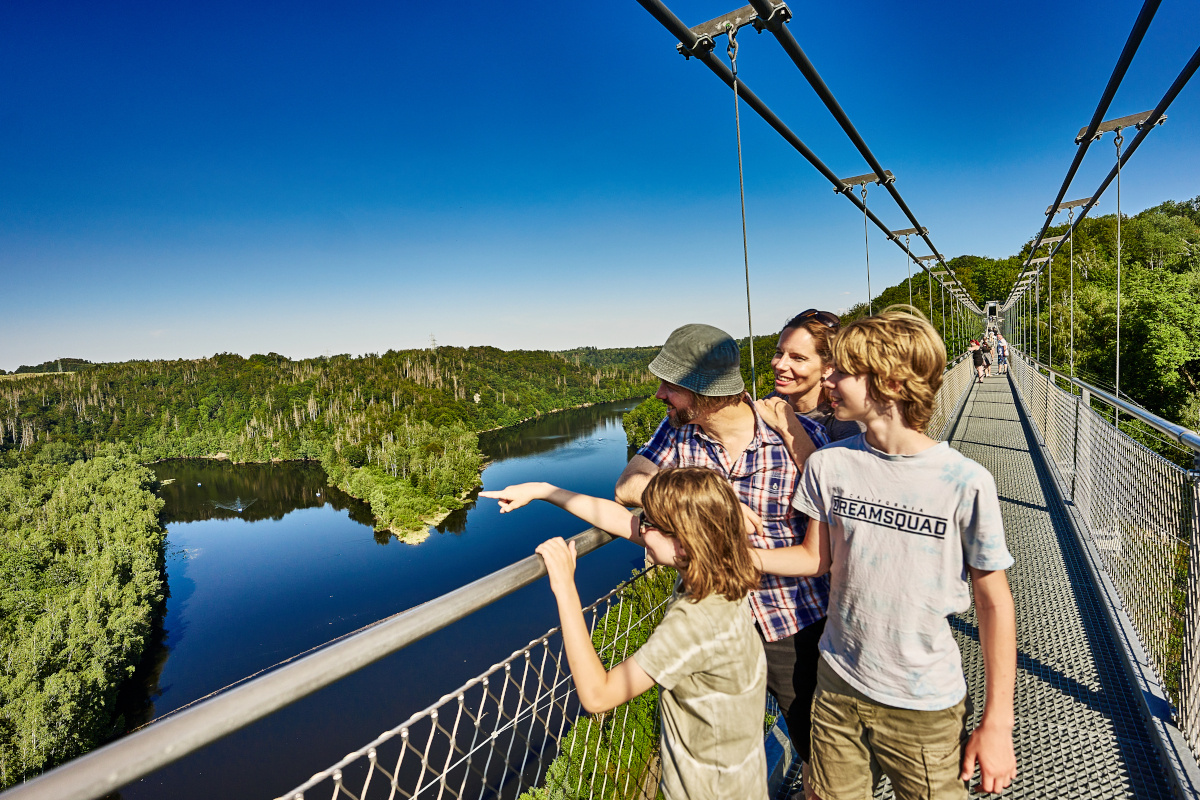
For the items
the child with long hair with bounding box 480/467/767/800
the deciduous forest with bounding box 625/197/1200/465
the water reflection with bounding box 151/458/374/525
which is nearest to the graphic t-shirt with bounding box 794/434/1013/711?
the child with long hair with bounding box 480/467/767/800

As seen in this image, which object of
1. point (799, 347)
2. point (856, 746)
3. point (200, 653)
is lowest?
point (200, 653)

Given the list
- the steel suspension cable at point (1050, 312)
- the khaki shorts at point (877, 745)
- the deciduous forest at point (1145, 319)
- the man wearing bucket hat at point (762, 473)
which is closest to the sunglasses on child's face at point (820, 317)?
the man wearing bucket hat at point (762, 473)

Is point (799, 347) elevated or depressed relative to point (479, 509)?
elevated

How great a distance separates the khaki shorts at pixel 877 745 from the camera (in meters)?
1.25

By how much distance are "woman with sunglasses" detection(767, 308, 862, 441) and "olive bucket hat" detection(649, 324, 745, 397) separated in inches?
8.7

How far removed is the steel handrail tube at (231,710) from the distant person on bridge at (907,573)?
741 mm

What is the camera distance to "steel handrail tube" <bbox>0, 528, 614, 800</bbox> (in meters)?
0.68

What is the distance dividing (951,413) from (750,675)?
747 cm

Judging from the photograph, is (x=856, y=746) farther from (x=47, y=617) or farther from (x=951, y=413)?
(x=47, y=617)

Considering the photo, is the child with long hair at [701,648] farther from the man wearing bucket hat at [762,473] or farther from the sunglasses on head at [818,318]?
the sunglasses on head at [818,318]

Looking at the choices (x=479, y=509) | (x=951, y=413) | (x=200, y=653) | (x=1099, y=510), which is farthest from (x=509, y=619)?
(x=1099, y=510)

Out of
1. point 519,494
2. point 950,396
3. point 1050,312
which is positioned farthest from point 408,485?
point 519,494

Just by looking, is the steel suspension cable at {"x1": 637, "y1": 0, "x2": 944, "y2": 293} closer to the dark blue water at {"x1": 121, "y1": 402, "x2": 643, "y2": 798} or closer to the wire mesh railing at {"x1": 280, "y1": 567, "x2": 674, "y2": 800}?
the wire mesh railing at {"x1": 280, "y1": 567, "x2": 674, "y2": 800}

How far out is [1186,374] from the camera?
19266mm
